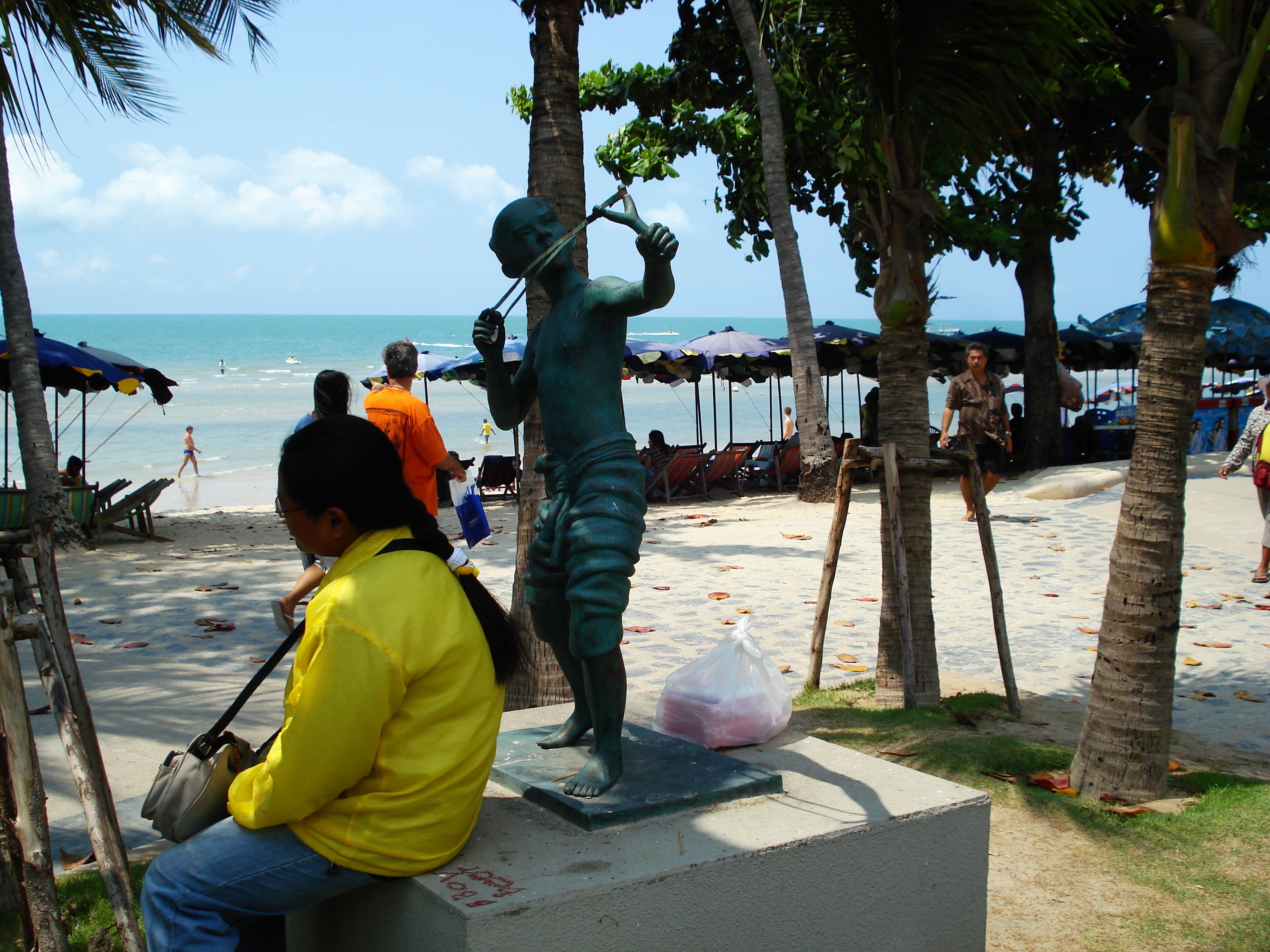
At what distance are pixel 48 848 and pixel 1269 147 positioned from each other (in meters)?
16.4

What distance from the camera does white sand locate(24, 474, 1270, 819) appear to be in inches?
219

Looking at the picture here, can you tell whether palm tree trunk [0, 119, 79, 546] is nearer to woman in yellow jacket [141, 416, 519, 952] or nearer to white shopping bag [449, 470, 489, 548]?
white shopping bag [449, 470, 489, 548]

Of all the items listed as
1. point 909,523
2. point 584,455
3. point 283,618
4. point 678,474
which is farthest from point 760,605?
point 678,474

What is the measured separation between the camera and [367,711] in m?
2.25

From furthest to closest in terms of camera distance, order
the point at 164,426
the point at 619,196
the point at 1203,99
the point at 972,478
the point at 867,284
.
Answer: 1. the point at 164,426
2. the point at 867,284
3. the point at 972,478
4. the point at 1203,99
5. the point at 619,196

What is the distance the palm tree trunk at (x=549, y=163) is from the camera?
548 cm

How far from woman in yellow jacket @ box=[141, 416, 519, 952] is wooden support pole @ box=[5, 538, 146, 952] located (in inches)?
18.4

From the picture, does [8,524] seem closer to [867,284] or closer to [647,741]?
[647,741]

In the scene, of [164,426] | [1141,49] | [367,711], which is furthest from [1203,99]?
[164,426]

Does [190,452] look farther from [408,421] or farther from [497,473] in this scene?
[408,421]

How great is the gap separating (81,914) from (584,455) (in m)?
2.23

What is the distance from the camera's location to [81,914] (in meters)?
3.34

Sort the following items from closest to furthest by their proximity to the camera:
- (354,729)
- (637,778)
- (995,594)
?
(354,729) → (637,778) → (995,594)

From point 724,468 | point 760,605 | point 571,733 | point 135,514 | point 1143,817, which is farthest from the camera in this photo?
point 724,468
